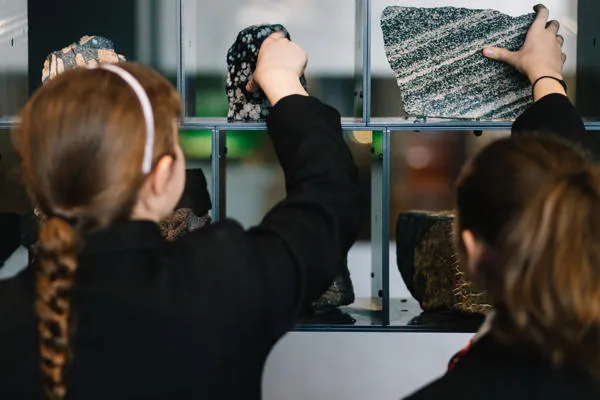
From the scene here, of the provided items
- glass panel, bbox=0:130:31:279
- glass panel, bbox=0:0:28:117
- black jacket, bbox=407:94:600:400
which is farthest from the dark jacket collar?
glass panel, bbox=0:0:28:117

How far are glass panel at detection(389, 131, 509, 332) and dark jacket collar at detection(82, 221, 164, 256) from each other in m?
1.02

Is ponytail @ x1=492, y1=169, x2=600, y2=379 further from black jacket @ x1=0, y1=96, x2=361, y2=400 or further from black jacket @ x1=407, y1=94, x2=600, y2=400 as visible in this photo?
black jacket @ x1=0, y1=96, x2=361, y2=400

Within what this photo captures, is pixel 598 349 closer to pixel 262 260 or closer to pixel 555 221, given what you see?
pixel 555 221

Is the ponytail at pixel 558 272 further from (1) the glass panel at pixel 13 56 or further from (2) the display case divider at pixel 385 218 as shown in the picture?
(1) the glass panel at pixel 13 56

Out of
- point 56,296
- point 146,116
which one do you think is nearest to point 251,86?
point 146,116

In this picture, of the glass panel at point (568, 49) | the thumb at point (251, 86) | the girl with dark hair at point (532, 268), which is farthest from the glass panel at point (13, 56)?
the girl with dark hair at point (532, 268)

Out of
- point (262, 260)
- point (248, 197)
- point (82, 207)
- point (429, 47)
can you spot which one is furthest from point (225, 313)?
point (248, 197)

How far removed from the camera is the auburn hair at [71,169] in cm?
89

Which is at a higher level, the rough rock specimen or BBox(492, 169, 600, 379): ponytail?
the rough rock specimen

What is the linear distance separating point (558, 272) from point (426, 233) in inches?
51.5

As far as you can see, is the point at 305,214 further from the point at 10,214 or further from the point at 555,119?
the point at 10,214

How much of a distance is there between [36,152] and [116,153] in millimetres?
89

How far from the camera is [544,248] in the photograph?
2.68 ft

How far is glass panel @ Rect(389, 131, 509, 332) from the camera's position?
2061mm
